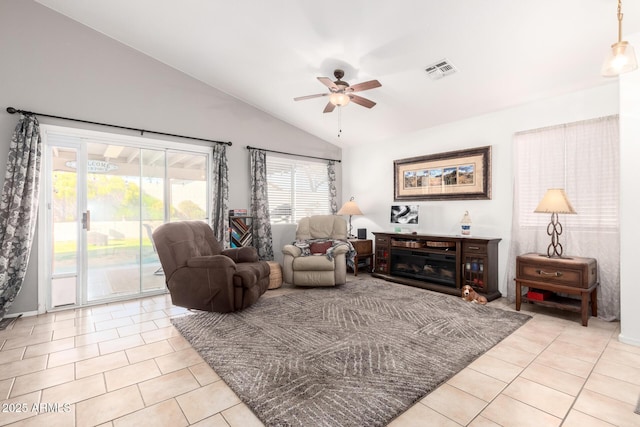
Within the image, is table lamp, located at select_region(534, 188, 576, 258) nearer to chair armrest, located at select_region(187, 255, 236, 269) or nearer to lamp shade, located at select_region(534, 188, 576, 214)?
lamp shade, located at select_region(534, 188, 576, 214)

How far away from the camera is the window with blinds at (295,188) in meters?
5.66

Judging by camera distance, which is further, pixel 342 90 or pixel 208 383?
pixel 342 90

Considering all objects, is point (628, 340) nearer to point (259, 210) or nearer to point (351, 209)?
point (351, 209)

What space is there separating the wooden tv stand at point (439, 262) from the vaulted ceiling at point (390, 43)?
1873 mm

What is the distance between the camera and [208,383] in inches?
83.4

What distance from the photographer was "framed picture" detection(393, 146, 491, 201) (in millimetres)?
4430

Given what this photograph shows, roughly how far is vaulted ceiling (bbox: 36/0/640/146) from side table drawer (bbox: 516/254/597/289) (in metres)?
1.97

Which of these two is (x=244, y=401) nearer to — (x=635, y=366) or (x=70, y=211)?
(x=635, y=366)

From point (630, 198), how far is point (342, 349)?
2802 mm

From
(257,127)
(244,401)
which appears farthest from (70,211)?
(244,401)

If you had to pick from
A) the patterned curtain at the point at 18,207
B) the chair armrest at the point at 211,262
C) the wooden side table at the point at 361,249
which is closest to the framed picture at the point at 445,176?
the wooden side table at the point at 361,249

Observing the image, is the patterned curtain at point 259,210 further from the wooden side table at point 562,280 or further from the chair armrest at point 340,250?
the wooden side table at point 562,280

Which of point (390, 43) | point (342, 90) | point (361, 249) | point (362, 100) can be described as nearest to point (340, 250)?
point (361, 249)

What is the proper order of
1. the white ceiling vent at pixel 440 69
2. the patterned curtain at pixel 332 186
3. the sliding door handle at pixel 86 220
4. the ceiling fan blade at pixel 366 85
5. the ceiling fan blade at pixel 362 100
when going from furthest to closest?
the patterned curtain at pixel 332 186 < the sliding door handle at pixel 86 220 < the ceiling fan blade at pixel 362 100 < the white ceiling vent at pixel 440 69 < the ceiling fan blade at pixel 366 85
